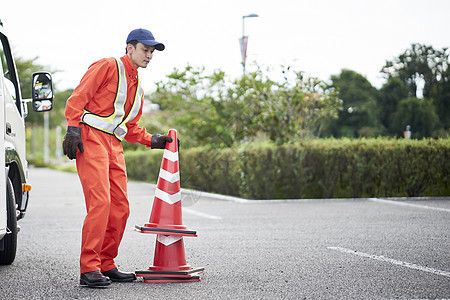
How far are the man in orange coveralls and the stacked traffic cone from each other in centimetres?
23

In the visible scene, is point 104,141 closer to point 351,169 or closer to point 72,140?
point 72,140

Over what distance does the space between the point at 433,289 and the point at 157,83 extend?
2002 cm

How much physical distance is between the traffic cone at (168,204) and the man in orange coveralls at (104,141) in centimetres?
18

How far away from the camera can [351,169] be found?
15227mm

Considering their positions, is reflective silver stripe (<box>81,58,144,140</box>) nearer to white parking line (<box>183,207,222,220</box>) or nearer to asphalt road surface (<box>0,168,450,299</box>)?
asphalt road surface (<box>0,168,450,299</box>)

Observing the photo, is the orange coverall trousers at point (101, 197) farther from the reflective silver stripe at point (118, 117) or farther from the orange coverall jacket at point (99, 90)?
the orange coverall jacket at point (99, 90)

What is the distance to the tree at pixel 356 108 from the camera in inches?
2416

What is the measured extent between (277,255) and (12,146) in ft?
9.04

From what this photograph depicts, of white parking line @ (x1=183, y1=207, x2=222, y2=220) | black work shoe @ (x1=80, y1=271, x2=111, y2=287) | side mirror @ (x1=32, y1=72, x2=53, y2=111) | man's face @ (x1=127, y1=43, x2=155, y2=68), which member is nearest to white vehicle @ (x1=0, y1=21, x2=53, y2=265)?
side mirror @ (x1=32, y1=72, x2=53, y2=111)

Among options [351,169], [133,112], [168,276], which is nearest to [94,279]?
[168,276]

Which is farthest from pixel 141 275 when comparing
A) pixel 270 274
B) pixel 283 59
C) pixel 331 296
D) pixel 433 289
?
pixel 283 59

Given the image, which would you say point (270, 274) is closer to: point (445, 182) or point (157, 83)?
point (445, 182)

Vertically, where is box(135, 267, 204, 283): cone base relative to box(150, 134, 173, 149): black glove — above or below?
below

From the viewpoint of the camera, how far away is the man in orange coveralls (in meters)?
5.27
